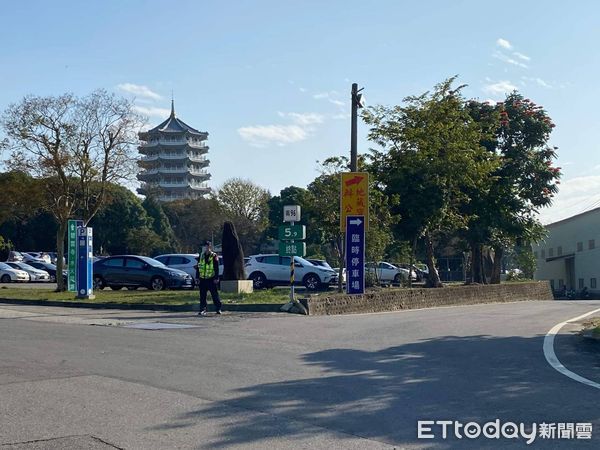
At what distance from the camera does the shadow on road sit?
6816 mm

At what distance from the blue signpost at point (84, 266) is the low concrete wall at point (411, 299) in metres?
8.07

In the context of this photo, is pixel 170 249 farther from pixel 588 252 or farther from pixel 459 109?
pixel 459 109

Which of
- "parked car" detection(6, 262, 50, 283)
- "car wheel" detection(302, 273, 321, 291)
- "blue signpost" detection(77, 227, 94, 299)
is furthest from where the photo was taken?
"parked car" detection(6, 262, 50, 283)

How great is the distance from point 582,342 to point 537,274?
5841cm

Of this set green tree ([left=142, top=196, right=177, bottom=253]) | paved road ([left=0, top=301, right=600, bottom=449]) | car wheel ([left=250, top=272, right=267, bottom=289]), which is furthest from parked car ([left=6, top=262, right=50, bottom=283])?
paved road ([left=0, top=301, right=600, bottom=449])

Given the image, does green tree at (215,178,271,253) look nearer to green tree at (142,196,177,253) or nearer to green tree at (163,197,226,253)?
green tree at (163,197,226,253)

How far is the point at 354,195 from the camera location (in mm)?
21688

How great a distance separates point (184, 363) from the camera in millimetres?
10250

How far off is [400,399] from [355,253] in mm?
13527

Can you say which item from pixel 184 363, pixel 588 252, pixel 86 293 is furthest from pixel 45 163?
pixel 588 252

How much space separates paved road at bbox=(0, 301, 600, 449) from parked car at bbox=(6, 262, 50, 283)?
31082 millimetres

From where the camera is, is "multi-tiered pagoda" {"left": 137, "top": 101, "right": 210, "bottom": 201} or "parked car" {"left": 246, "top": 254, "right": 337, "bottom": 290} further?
"multi-tiered pagoda" {"left": 137, "top": 101, "right": 210, "bottom": 201}

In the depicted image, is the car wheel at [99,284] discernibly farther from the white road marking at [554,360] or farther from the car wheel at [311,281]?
the white road marking at [554,360]

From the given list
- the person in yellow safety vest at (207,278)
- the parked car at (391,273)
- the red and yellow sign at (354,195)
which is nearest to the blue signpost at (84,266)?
the person in yellow safety vest at (207,278)
